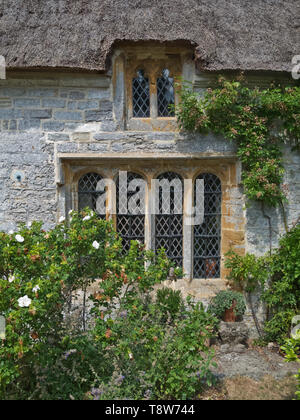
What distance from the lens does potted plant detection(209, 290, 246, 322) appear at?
4543 millimetres

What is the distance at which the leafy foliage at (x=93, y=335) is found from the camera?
2795 mm

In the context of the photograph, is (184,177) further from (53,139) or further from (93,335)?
(93,335)

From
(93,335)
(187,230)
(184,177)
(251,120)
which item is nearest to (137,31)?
(251,120)

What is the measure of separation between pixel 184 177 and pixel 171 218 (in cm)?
63

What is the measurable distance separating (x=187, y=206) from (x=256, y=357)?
86.0 inches

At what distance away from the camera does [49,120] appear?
448cm

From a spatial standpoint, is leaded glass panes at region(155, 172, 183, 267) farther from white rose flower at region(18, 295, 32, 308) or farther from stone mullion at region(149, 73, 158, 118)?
white rose flower at region(18, 295, 32, 308)

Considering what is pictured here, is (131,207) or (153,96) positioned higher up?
(153,96)

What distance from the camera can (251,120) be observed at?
4535 mm

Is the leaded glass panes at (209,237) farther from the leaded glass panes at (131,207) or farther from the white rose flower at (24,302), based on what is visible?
the white rose flower at (24,302)

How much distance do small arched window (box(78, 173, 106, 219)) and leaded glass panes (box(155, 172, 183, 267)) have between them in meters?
0.82
